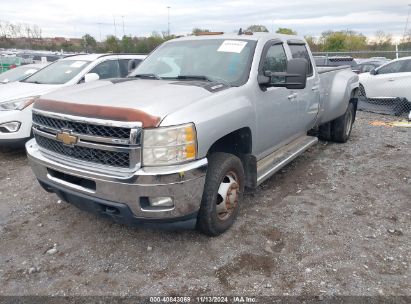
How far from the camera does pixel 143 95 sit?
297cm

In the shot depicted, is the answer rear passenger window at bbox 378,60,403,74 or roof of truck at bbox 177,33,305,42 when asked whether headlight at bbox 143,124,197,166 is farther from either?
rear passenger window at bbox 378,60,403,74

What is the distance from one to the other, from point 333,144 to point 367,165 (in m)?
1.32

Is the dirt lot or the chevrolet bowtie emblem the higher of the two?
the chevrolet bowtie emblem

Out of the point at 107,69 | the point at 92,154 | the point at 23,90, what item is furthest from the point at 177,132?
the point at 107,69

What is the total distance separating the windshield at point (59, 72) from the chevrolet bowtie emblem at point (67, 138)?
3.72 m

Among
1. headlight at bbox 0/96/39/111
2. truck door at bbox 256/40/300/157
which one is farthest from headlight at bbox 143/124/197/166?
headlight at bbox 0/96/39/111

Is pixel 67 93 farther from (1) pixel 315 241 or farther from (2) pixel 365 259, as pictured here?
(2) pixel 365 259

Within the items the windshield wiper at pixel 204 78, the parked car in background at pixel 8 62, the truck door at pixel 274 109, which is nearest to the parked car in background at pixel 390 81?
the truck door at pixel 274 109

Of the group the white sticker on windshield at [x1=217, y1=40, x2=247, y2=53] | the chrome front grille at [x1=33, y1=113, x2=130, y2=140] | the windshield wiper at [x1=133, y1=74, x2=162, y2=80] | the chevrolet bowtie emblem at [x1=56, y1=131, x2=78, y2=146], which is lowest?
the chevrolet bowtie emblem at [x1=56, y1=131, x2=78, y2=146]

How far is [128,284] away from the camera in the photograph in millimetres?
2791

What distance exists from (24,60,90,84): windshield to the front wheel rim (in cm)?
428

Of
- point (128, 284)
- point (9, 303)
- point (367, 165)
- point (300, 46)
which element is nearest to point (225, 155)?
point (128, 284)

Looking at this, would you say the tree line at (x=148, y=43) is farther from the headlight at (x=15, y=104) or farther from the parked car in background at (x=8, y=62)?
the headlight at (x=15, y=104)

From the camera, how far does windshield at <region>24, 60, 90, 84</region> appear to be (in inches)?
252
